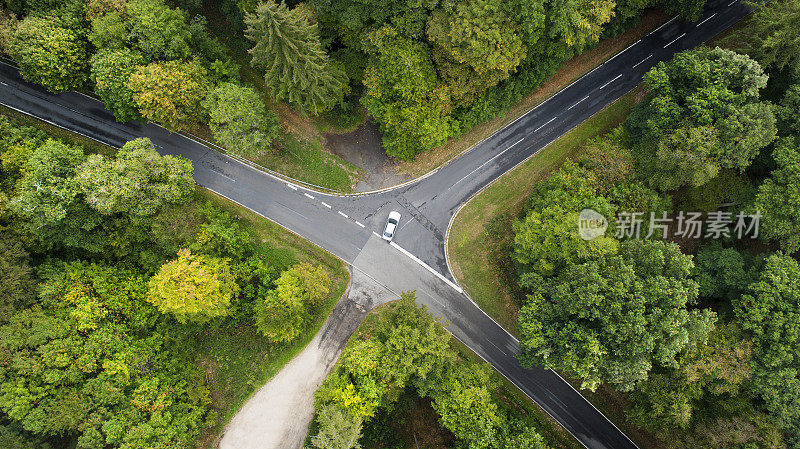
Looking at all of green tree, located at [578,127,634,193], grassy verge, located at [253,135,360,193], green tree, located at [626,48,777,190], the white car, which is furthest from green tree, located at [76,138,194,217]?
green tree, located at [626,48,777,190]

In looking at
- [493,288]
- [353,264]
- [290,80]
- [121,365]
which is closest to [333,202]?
[353,264]

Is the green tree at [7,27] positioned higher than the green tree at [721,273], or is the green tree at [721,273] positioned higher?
the green tree at [721,273]

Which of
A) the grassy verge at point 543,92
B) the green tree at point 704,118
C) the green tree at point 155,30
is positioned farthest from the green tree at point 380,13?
the green tree at point 704,118

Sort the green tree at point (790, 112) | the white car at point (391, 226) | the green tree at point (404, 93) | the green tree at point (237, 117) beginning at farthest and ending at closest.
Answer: the white car at point (391, 226) → the green tree at point (237, 117) → the green tree at point (404, 93) → the green tree at point (790, 112)

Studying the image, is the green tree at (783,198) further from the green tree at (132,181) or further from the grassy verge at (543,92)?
the green tree at (132,181)

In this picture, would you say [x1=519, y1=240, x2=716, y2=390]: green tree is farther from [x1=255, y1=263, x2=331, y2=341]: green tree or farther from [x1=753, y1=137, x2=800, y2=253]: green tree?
[x1=255, y1=263, x2=331, y2=341]: green tree

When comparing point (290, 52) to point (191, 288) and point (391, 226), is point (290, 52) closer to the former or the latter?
point (391, 226)

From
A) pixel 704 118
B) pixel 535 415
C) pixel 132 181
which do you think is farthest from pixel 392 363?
pixel 704 118
